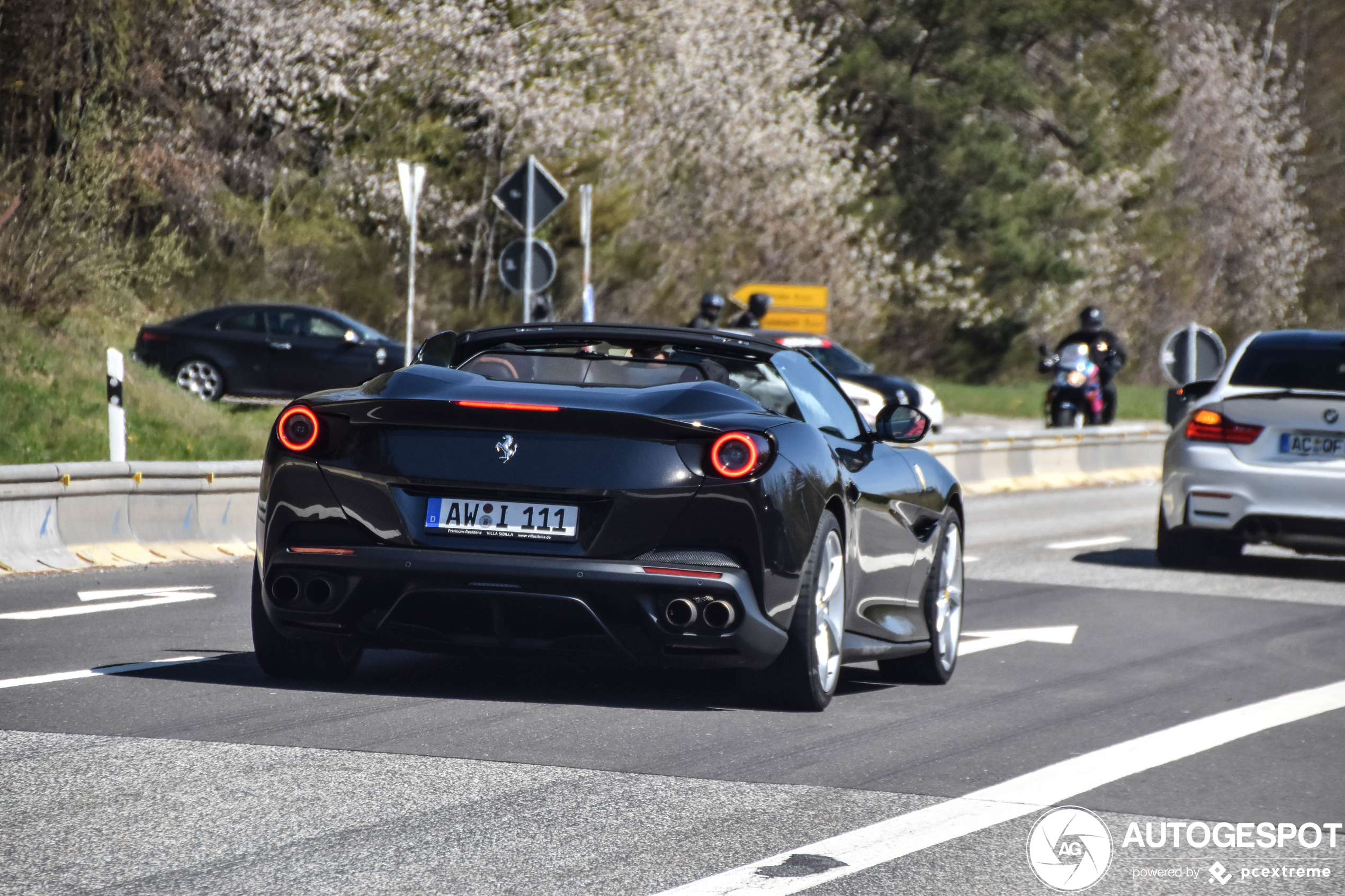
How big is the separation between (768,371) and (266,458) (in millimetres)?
1785

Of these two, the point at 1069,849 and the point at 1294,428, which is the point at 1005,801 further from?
the point at 1294,428

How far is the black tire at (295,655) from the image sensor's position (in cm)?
721

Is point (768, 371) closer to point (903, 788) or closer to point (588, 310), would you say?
point (903, 788)

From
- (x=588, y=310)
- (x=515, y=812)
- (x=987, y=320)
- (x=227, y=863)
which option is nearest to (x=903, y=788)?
(x=515, y=812)

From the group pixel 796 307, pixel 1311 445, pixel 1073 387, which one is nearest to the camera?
pixel 1311 445

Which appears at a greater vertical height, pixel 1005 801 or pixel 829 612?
pixel 829 612

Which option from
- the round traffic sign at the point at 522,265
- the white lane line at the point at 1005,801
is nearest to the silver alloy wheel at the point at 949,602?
the white lane line at the point at 1005,801

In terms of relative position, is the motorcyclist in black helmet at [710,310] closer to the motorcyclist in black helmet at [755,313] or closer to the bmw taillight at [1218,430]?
the motorcyclist in black helmet at [755,313]

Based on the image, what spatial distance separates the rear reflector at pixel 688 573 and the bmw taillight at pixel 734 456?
1.00 feet

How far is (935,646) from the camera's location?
8.28 meters

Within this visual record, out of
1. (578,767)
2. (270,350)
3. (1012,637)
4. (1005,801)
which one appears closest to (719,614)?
(578,767)

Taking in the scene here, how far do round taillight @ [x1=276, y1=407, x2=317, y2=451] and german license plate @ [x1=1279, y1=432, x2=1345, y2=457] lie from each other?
8.29 m

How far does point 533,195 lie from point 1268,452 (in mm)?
7353

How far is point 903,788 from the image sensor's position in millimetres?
5871
